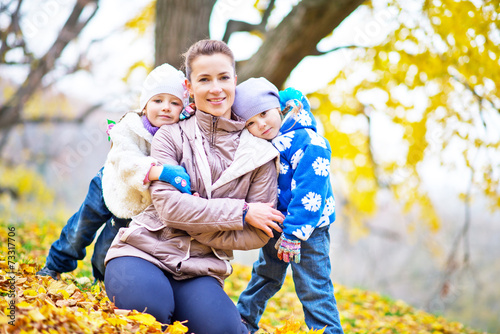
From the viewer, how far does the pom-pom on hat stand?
2693mm

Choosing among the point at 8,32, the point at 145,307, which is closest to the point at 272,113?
→ the point at 145,307

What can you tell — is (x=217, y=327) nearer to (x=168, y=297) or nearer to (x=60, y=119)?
(x=168, y=297)

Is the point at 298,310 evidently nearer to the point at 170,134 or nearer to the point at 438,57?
the point at 170,134

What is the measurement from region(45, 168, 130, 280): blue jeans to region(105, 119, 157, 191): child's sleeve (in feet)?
1.29

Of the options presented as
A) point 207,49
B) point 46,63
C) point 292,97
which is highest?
point 46,63

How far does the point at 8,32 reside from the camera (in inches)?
313

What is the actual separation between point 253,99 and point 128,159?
87 centimetres

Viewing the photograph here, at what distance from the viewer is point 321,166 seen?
2.62 m

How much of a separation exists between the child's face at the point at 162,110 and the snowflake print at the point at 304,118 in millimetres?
811

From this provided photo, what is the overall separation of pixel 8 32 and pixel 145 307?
7.71 metres

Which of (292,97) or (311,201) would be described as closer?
(311,201)

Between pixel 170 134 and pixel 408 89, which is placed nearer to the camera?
pixel 170 134

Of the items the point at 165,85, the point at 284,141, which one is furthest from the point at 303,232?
the point at 165,85

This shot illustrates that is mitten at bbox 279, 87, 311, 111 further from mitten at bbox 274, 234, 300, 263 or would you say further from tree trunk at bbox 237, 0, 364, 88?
tree trunk at bbox 237, 0, 364, 88
